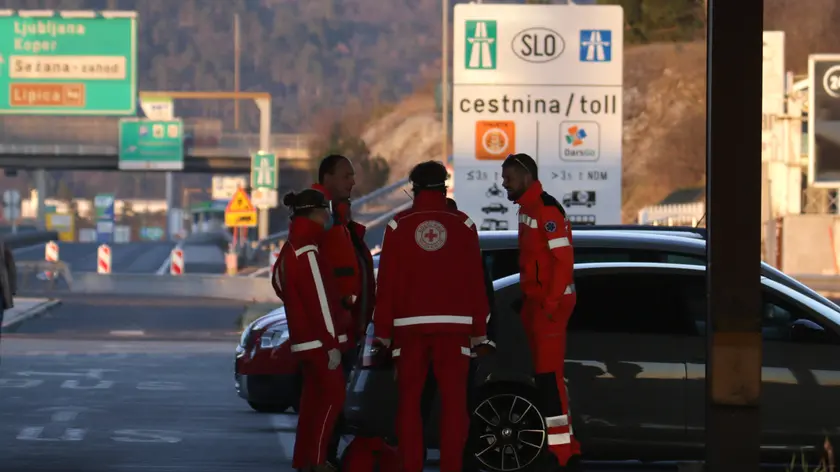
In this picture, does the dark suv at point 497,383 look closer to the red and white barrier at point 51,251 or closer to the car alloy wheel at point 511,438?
the car alloy wheel at point 511,438

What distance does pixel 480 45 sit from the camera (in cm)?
2469

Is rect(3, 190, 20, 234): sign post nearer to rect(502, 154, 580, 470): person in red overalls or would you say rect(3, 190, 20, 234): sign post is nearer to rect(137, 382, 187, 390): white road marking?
rect(137, 382, 187, 390): white road marking

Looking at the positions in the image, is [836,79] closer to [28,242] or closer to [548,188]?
[548,188]

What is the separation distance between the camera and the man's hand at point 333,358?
924 centimetres

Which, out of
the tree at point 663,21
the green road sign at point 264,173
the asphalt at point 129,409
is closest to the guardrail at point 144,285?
the green road sign at point 264,173

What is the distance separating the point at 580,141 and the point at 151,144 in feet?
167

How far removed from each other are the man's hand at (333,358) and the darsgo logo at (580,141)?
52.0ft

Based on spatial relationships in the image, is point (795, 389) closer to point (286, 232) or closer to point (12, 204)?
point (12, 204)

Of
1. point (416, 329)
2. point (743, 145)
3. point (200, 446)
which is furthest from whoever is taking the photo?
point (200, 446)

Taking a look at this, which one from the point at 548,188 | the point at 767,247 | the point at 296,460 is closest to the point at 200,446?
the point at 296,460

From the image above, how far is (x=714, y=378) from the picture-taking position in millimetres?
7363

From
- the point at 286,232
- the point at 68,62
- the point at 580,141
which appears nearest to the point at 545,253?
the point at 580,141

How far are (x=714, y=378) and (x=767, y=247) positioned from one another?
45092 mm

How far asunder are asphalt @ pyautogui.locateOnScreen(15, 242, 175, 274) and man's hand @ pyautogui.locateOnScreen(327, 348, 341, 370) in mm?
63334
